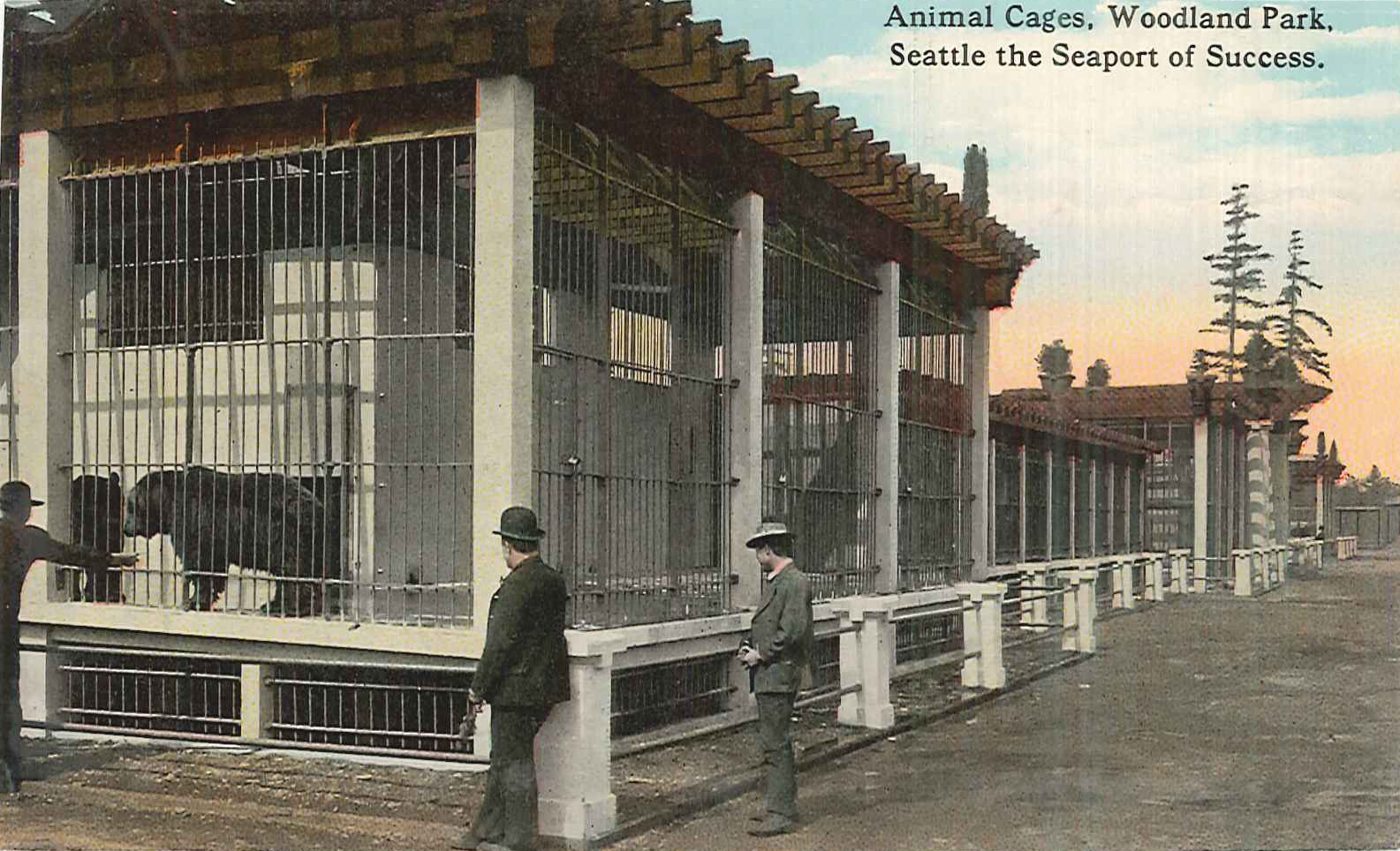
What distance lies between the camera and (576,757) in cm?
713

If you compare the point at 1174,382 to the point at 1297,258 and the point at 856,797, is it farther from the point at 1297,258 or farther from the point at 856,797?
the point at 856,797

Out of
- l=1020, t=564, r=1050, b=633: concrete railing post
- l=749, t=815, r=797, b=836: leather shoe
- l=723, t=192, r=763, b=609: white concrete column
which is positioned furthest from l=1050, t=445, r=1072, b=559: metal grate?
l=749, t=815, r=797, b=836: leather shoe

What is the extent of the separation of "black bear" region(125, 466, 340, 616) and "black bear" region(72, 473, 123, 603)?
117 mm

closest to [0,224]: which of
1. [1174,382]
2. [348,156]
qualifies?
[348,156]

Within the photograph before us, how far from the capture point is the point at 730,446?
11.2 m

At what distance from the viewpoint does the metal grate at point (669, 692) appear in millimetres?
10312

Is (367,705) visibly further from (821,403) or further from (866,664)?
(821,403)

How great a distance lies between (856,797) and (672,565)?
2541 millimetres

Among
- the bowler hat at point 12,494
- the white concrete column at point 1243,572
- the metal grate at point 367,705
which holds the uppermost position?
the bowler hat at point 12,494

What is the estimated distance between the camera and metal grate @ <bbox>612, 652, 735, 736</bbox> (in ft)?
33.8

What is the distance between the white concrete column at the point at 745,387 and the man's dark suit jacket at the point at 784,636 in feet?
11.0

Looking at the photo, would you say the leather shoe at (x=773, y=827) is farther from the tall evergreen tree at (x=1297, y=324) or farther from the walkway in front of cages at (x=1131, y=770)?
the tall evergreen tree at (x=1297, y=324)

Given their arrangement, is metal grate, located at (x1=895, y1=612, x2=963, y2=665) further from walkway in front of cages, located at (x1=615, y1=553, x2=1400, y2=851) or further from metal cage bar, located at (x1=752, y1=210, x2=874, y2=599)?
metal cage bar, located at (x1=752, y1=210, x2=874, y2=599)

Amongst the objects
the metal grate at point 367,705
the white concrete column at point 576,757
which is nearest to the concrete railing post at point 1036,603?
the metal grate at point 367,705
